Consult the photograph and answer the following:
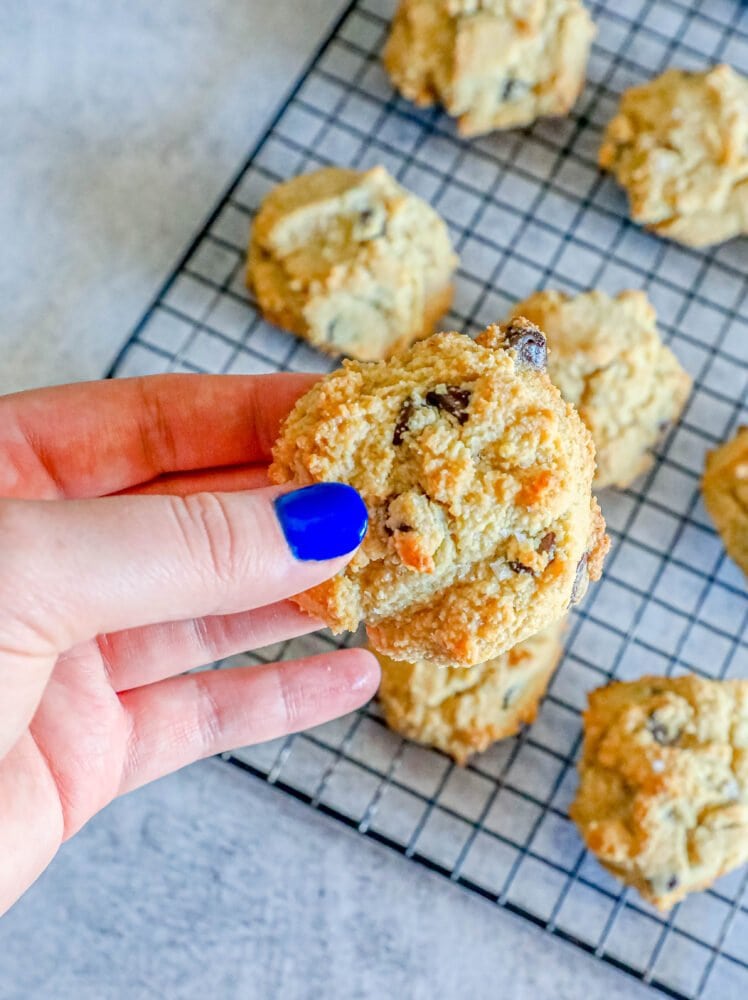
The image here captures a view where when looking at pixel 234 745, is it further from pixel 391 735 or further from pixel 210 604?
pixel 210 604

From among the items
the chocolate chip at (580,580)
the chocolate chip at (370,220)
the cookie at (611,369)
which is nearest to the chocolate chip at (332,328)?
the chocolate chip at (370,220)

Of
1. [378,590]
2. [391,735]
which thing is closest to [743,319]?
[391,735]

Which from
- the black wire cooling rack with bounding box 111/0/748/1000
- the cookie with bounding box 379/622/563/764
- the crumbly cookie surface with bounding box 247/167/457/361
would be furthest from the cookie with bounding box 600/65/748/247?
the cookie with bounding box 379/622/563/764

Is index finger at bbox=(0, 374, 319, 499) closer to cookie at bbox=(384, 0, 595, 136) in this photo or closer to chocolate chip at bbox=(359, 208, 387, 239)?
chocolate chip at bbox=(359, 208, 387, 239)

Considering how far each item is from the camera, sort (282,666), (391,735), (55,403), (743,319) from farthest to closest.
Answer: (743,319) < (391,735) < (282,666) < (55,403)

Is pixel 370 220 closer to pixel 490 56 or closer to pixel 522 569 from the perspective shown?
pixel 490 56
